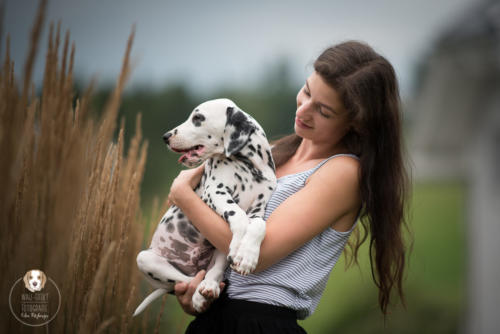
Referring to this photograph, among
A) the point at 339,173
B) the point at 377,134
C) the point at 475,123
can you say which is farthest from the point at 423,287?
the point at 339,173

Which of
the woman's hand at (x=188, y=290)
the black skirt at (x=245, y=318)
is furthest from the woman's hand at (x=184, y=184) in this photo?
the black skirt at (x=245, y=318)

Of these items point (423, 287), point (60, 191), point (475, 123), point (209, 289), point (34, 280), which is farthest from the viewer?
point (423, 287)

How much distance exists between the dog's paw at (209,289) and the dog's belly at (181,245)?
199 mm

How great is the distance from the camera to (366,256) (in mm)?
8062

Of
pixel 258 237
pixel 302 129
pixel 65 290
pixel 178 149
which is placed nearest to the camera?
pixel 65 290

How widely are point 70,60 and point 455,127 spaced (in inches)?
287

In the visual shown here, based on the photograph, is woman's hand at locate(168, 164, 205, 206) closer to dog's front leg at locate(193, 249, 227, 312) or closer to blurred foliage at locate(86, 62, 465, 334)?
dog's front leg at locate(193, 249, 227, 312)

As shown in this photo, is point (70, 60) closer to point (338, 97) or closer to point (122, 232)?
point (122, 232)

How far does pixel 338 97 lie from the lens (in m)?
1.95

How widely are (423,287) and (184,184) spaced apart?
7.19 m

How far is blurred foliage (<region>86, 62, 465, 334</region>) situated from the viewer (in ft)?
23.4

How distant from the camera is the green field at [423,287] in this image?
708cm

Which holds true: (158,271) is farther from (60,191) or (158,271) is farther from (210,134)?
(60,191)

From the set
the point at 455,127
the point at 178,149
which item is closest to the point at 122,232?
the point at 178,149
